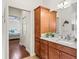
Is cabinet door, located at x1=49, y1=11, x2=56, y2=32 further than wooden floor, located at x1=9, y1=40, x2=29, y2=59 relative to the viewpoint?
No

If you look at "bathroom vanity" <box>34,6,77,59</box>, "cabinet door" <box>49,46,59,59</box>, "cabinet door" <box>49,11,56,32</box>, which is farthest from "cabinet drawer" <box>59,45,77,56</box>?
"cabinet door" <box>49,11,56,32</box>

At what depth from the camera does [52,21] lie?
3.55m

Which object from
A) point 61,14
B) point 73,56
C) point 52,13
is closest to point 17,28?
point 52,13

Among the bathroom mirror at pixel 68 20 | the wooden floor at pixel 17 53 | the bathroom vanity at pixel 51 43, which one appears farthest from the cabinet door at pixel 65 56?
the wooden floor at pixel 17 53

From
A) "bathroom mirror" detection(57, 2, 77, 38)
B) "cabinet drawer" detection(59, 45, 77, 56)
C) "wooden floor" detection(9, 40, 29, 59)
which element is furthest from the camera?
"wooden floor" detection(9, 40, 29, 59)

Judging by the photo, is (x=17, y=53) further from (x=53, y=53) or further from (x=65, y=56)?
(x=65, y=56)

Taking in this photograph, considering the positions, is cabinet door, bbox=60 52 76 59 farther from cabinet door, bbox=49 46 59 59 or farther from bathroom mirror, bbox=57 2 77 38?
bathroom mirror, bbox=57 2 77 38

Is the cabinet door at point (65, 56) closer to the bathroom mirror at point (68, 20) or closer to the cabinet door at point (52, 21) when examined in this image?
the bathroom mirror at point (68, 20)

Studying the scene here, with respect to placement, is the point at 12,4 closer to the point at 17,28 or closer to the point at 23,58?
the point at 23,58

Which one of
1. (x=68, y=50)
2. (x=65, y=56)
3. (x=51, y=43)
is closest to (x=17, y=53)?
(x=51, y=43)

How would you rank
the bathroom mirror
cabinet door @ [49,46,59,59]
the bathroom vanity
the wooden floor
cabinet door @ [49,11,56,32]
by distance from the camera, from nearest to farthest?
the bathroom vanity, cabinet door @ [49,46,59,59], the bathroom mirror, cabinet door @ [49,11,56,32], the wooden floor

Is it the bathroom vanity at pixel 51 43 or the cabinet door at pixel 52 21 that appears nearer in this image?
the bathroom vanity at pixel 51 43

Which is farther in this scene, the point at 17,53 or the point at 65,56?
the point at 17,53

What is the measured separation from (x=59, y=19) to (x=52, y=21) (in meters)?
0.45
